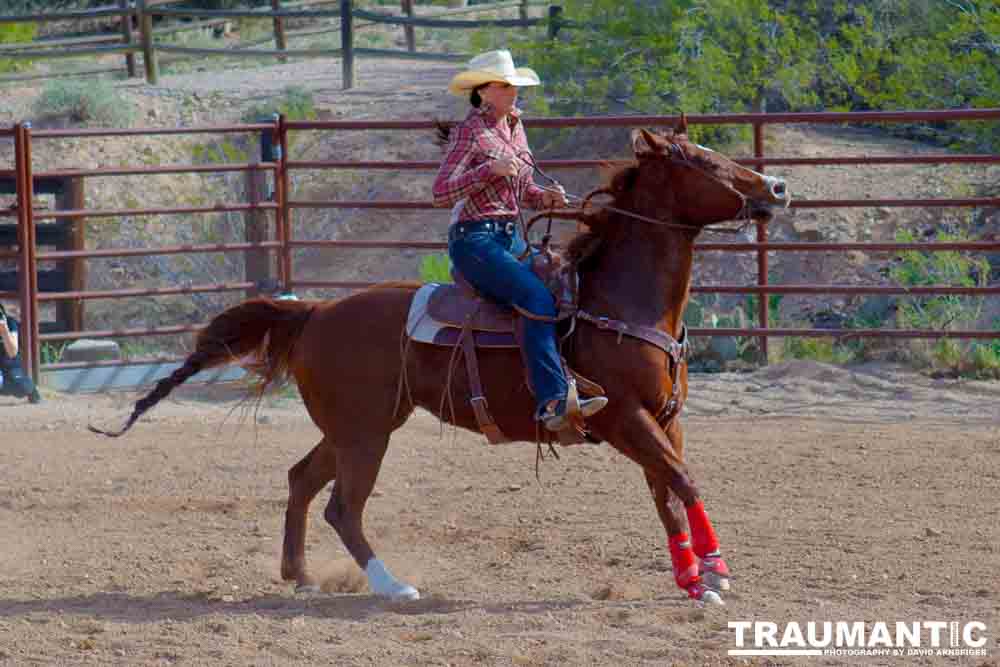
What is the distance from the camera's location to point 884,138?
15508 mm

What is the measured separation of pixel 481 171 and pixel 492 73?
38 centimetres

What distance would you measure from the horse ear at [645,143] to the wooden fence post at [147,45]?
14.6 metres

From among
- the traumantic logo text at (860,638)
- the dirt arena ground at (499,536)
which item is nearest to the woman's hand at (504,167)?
the dirt arena ground at (499,536)

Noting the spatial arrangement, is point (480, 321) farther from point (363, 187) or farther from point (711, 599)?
point (363, 187)

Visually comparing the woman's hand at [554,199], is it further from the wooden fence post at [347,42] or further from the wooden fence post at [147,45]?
the wooden fence post at [147,45]

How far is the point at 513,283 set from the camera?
542 centimetres

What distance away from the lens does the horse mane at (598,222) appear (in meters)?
5.63

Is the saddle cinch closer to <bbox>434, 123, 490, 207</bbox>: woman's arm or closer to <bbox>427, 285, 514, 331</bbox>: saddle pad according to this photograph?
<bbox>427, 285, 514, 331</bbox>: saddle pad

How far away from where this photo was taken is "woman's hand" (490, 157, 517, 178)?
5.30 metres

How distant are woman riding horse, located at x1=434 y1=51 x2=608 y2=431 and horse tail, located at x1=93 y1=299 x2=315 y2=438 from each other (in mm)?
847

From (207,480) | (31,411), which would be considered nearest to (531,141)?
(31,411)

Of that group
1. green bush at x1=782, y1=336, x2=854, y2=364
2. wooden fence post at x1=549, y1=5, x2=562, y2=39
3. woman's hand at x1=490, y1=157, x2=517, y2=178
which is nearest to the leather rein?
woman's hand at x1=490, y1=157, x2=517, y2=178

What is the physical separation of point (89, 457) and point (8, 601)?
2722 millimetres

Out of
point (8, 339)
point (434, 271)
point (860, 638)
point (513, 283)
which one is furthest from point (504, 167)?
point (434, 271)
